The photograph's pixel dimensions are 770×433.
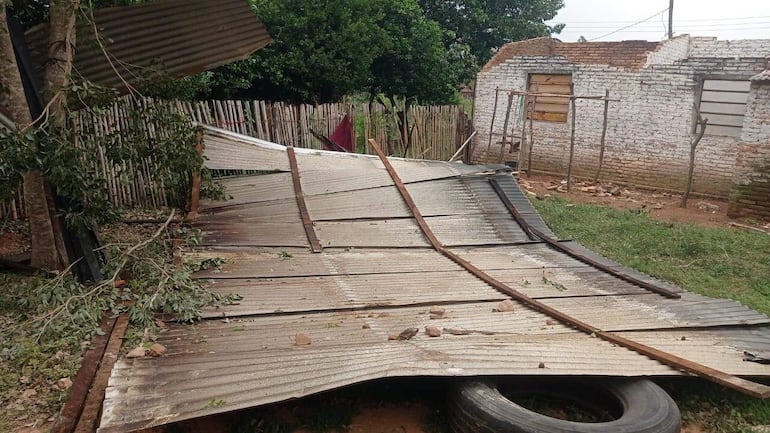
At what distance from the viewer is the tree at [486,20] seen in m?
16.5

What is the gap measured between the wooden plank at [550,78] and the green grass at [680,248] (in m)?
4.97

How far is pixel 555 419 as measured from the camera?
2840 mm

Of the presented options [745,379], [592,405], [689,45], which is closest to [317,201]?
[592,405]

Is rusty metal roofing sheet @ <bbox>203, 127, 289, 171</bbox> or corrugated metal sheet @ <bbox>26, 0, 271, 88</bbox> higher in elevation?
corrugated metal sheet @ <bbox>26, 0, 271, 88</bbox>

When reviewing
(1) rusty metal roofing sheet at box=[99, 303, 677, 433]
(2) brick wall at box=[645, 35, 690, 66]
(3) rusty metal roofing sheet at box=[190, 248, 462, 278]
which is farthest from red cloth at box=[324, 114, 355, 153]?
(2) brick wall at box=[645, 35, 690, 66]

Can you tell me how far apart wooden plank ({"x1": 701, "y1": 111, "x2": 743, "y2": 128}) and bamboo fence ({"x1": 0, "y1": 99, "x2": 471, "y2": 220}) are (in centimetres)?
531

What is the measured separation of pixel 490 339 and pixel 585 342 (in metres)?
0.63

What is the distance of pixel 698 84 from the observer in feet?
37.7

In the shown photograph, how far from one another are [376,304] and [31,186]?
301cm

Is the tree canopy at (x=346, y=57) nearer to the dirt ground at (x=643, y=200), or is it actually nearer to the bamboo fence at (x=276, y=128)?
the bamboo fence at (x=276, y=128)

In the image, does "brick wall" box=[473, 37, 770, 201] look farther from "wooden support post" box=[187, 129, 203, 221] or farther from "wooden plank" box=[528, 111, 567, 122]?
"wooden support post" box=[187, 129, 203, 221]

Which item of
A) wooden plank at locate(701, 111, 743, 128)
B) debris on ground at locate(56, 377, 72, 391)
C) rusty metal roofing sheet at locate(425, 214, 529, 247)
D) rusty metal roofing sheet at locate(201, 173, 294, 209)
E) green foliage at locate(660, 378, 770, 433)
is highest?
wooden plank at locate(701, 111, 743, 128)

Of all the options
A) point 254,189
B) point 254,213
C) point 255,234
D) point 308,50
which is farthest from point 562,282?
point 308,50

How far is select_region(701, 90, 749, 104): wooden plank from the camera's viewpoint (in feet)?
37.2
